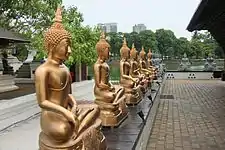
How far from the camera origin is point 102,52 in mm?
4156

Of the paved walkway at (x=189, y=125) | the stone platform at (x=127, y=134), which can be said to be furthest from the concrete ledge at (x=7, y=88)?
the stone platform at (x=127, y=134)

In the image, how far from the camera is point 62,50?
96.2 inches

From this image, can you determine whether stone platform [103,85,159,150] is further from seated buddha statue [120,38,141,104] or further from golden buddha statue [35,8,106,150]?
golden buddha statue [35,8,106,150]

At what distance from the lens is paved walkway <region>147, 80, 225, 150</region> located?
16.0 ft

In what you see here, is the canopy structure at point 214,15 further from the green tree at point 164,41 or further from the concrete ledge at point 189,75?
the green tree at point 164,41

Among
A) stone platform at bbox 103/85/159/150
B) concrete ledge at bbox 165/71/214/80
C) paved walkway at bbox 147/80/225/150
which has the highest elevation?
stone platform at bbox 103/85/159/150

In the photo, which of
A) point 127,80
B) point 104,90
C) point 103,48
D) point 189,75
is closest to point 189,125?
point 127,80

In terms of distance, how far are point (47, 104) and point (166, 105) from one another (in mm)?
6318

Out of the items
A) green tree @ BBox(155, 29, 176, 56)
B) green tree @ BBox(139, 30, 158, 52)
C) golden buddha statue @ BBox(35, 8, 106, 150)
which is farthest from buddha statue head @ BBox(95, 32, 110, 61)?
green tree @ BBox(155, 29, 176, 56)

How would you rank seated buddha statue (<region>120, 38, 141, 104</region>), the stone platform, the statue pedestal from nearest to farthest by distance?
the stone platform → seated buddha statue (<region>120, 38, 141, 104</region>) → the statue pedestal

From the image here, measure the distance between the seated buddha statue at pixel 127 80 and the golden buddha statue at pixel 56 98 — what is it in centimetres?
304

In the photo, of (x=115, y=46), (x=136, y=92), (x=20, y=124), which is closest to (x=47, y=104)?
(x=136, y=92)

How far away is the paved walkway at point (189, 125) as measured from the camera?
488 centimetres

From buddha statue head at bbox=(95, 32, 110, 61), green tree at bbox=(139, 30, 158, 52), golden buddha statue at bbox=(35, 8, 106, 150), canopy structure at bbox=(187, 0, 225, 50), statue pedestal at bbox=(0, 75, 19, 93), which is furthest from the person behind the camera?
green tree at bbox=(139, 30, 158, 52)
